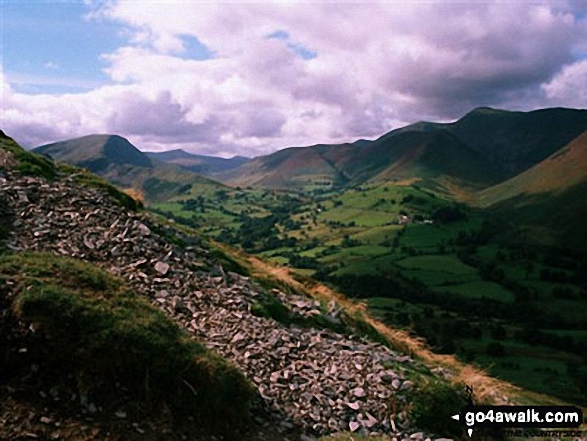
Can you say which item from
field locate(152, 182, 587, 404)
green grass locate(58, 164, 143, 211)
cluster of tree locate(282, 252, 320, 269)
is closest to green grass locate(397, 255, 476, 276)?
field locate(152, 182, 587, 404)

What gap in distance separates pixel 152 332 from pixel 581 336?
13817cm

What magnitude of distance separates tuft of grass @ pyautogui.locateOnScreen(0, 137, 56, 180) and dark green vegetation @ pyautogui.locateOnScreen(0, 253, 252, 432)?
1041 centimetres

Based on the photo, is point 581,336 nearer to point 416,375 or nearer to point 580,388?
point 580,388

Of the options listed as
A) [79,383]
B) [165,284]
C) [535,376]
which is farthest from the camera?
[535,376]

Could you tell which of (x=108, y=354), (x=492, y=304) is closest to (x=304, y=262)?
(x=492, y=304)

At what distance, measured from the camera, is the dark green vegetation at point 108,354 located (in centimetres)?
960

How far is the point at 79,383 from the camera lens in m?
9.47

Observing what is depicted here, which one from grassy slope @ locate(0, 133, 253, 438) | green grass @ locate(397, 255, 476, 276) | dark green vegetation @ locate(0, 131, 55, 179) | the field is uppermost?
dark green vegetation @ locate(0, 131, 55, 179)

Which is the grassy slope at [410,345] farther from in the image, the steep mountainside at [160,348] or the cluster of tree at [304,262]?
the cluster of tree at [304,262]

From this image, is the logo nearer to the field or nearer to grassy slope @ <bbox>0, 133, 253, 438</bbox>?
grassy slope @ <bbox>0, 133, 253, 438</bbox>

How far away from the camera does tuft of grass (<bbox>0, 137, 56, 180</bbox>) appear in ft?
68.1

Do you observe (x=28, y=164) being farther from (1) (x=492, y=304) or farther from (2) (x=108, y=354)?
(1) (x=492, y=304)

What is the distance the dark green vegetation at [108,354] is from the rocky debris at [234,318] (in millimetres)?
891

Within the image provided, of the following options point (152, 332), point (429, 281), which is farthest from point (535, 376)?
point (152, 332)
